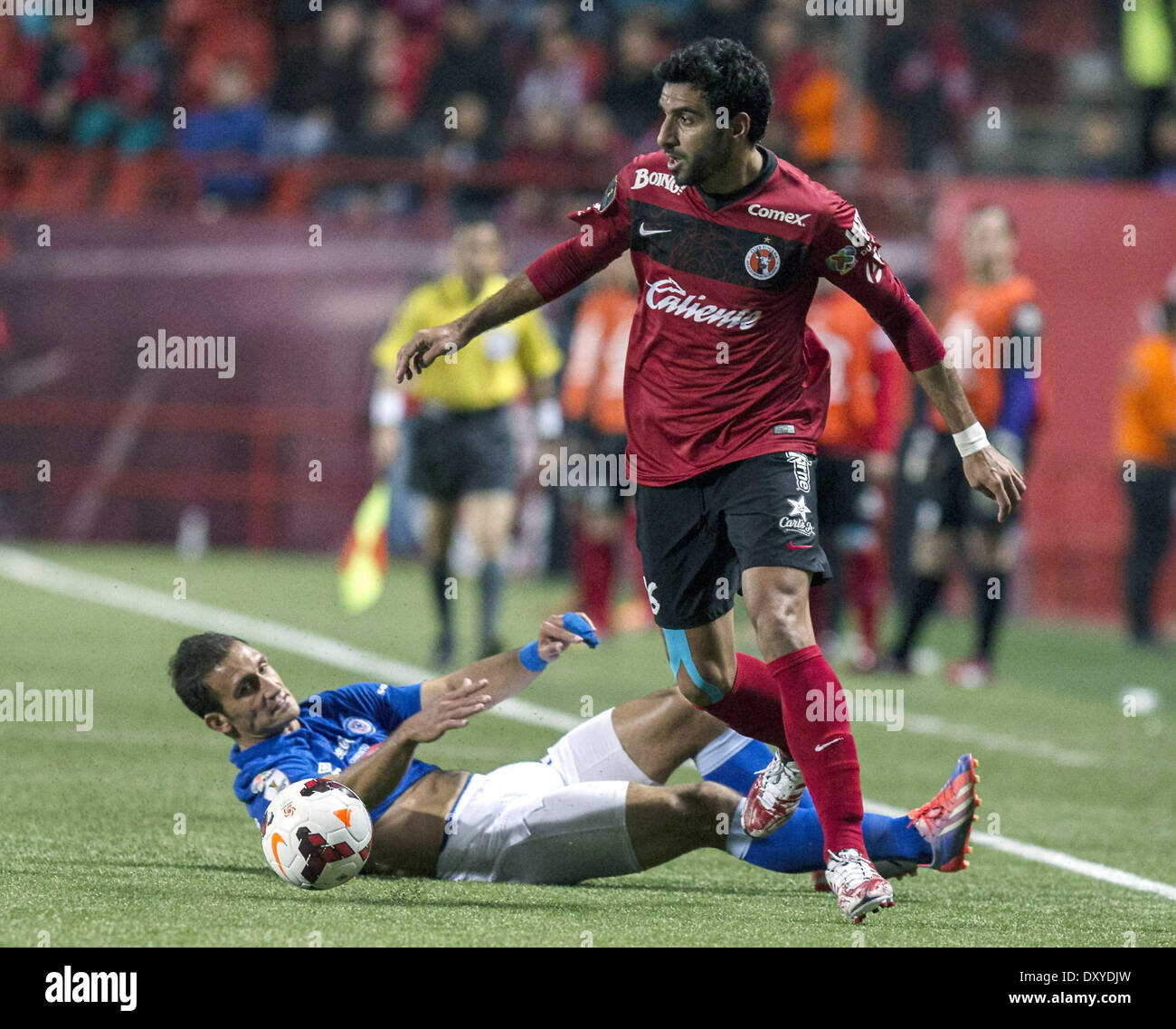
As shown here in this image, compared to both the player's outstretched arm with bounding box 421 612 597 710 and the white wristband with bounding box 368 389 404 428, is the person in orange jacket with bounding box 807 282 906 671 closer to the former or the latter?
the white wristband with bounding box 368 389 404 428

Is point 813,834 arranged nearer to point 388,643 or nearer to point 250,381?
point 388,643

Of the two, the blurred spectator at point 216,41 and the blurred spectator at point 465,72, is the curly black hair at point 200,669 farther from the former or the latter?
the blurred spectator at point 216,41

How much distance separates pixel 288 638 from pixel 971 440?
6917 millimetres

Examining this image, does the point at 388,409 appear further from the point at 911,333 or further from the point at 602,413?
the point at 911,333

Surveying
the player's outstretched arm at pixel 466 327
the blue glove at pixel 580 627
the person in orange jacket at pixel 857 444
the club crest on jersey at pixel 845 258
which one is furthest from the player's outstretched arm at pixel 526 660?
the person in orange jacket at pixel 857 444

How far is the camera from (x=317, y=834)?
4.88 meters

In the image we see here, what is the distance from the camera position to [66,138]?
18.4 meters

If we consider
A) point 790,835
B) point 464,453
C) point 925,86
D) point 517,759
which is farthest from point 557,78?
point 790,835

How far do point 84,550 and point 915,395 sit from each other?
7.40 metres

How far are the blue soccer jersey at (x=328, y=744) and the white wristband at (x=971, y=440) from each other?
1.68 meters

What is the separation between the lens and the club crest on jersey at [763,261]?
5090 mm

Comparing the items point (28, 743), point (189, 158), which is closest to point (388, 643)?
point (28, 743)
